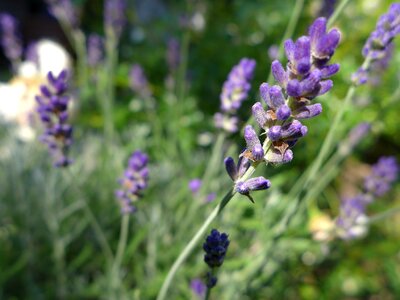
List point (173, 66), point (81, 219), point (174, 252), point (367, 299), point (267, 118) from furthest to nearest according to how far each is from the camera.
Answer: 1. point (367, 299)
2. point (173, 66)
3. point (81, 219)
4. point (174, 252)
5. point (267, 118)

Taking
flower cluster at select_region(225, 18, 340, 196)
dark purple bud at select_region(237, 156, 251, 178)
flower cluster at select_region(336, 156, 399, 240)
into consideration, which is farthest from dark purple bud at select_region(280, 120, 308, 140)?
flower cluster at select_region(336, 156, 399, 240)

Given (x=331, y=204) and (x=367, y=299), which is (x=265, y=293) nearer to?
(x=367, y=299)

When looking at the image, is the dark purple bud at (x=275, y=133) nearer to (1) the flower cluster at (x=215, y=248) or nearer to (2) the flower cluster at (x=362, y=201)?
(1) the flower cluster at (x=215, y=248)

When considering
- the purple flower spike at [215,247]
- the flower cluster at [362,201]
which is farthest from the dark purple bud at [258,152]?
the flower cluster at [362,201]

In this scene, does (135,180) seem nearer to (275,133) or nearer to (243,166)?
(243,166)

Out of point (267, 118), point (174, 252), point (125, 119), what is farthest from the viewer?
point (125, 119)

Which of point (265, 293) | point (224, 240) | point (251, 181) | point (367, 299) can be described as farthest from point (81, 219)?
point (367, 299)

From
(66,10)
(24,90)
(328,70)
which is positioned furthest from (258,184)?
(24,90)
